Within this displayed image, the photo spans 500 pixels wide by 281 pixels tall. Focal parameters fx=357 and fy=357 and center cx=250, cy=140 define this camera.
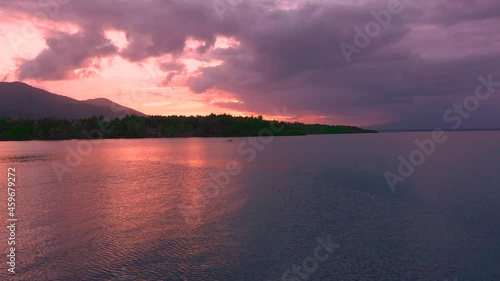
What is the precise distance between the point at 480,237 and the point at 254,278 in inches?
565

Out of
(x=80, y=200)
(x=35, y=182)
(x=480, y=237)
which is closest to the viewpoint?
(x=480, y=237)

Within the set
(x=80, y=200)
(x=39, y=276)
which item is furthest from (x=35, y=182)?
(x=39, y=276)

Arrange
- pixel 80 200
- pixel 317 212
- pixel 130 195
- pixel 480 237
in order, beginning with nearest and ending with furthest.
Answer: pixel 480 237
pixel 317 212
pixel 80 200
pixel 130 195

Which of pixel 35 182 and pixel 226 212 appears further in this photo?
pixel 35 182

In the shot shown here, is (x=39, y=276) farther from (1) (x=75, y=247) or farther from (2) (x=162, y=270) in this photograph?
(2) (x=162, y=270)

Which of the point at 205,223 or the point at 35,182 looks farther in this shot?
the point at 35,182

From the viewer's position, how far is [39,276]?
14820 millimetres

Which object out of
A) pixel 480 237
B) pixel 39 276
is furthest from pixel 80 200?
pixel 480 237

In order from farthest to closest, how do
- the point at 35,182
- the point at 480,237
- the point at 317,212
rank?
the point at 35,182 < the point at 317,212 < the point at 480,237

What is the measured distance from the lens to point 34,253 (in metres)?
17.5

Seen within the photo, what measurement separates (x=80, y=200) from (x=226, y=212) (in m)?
13.3

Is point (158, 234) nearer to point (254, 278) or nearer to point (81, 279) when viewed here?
point (81, 279)

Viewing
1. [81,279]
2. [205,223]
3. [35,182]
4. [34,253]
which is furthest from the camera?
[35,182]

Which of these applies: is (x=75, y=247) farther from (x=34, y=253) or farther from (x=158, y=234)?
(x=158, y=234)
